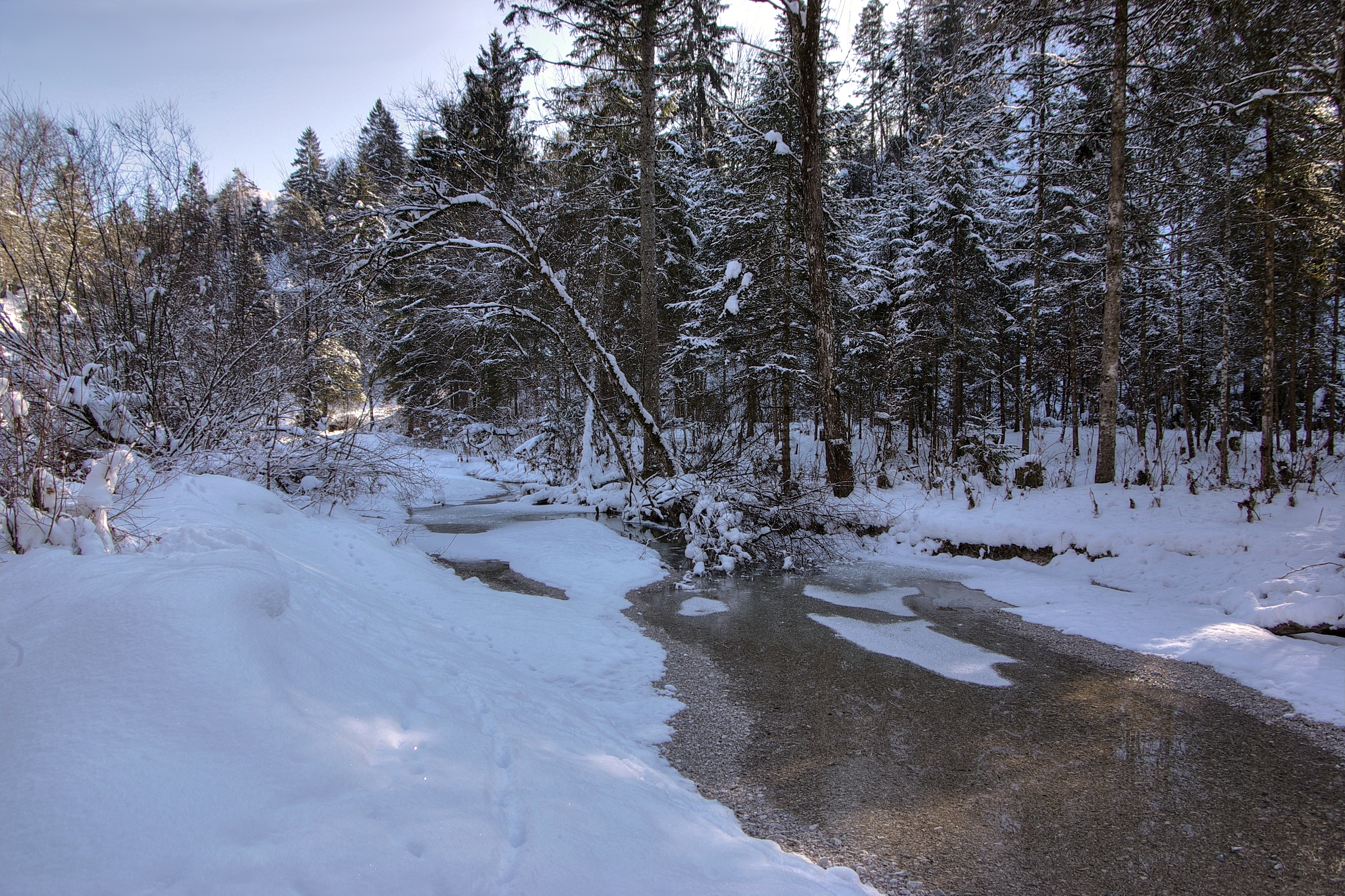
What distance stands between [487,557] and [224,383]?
4.39 metres

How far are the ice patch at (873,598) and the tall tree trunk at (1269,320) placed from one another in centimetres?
774

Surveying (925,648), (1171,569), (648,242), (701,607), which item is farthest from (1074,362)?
(701,607)

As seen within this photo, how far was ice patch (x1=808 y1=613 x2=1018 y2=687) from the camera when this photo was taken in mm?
5070

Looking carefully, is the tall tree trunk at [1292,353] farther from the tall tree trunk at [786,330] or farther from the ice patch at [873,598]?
the ice patch at [873,598]

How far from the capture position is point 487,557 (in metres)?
9.20

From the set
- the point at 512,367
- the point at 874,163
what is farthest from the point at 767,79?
the point at 874,163

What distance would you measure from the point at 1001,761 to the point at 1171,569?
19.3ft

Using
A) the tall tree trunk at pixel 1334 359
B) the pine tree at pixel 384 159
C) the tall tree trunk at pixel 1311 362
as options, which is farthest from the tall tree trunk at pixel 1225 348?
the pine tree at pixel 384 159

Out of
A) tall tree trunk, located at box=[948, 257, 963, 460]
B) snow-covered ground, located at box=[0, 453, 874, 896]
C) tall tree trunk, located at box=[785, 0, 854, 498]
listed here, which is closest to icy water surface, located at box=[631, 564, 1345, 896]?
snow-covered ground, located at box=[0, 453, 874, 896]

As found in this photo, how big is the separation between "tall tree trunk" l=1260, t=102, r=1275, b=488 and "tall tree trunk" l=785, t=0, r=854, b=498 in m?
7.06

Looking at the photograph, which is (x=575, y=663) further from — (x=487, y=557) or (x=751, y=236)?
(x=751, y=236)

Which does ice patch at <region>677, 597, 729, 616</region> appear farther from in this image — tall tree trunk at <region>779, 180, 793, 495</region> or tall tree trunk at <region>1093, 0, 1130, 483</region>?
tall tree trunk at <region>1093, 0, 1130, 483</region>

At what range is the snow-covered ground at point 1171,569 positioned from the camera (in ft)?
17.2

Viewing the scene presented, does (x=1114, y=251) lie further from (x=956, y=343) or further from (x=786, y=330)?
(x=956, y=343)
